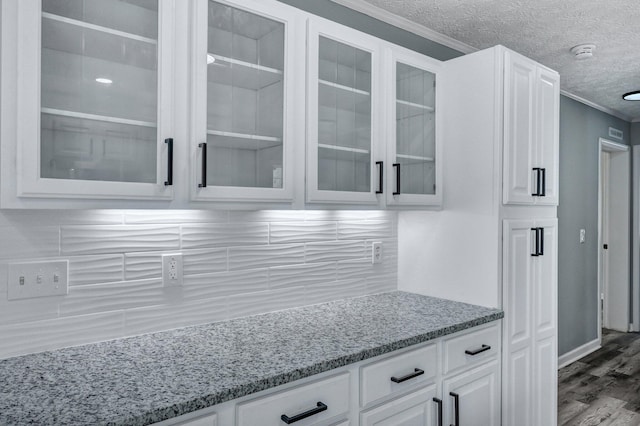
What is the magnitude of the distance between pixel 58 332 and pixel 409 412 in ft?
4.33

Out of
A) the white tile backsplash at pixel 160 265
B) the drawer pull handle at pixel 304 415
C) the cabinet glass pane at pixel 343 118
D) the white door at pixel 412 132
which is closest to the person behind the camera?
the drawer pull handle at pixel 304 415

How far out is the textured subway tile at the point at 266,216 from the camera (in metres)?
2.00

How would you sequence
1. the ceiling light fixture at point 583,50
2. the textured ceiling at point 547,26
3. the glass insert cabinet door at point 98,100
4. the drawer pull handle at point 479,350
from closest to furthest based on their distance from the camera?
the glass insert cabinet door at point 98,100 < the drawer pull handle at point 479,350 < the textured ceiling at point 547,26 < the ceiling light fixture at point 583,50

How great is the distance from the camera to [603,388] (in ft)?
11.6

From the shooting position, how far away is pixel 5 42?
1.22 meters

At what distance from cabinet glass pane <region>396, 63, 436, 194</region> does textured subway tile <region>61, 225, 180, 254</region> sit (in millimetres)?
1092

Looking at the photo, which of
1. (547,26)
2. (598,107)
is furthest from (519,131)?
(598,107)

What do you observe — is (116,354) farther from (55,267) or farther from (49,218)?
(49,218)

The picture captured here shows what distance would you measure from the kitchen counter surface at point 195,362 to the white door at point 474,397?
0.78 ft

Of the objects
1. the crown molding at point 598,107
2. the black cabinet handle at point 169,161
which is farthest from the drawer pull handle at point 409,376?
the crown molding at point 598,107

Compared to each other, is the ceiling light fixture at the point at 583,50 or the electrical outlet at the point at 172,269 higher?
the ceiling light fixture at the point at 583,50

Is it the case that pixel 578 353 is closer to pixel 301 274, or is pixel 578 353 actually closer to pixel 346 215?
pixel 346 215

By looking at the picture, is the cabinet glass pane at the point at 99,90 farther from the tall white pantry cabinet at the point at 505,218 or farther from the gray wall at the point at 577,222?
the gray wall at the point at 577,222

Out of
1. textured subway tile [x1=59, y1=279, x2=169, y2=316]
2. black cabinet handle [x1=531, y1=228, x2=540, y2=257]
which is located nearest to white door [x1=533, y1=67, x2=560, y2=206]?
black cabinet handle [x1=531, y1=228, x2=540, y2=257]
